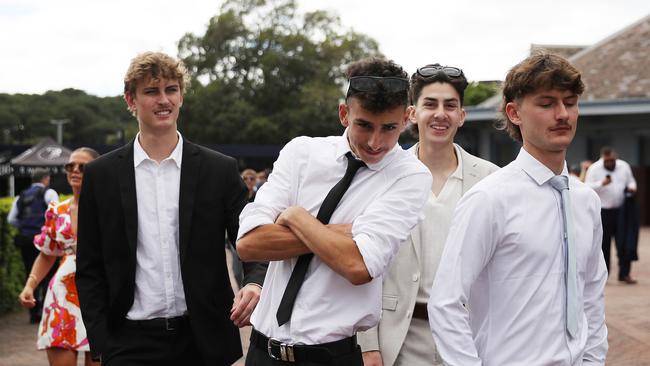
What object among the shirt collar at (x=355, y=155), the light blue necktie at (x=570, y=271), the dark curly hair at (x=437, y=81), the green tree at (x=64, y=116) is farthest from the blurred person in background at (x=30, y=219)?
the green tree at (x=64, y=116)

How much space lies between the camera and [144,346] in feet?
12.7

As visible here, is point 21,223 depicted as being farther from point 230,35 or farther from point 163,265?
point 230,35

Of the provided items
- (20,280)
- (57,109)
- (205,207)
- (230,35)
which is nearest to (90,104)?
(57,109)

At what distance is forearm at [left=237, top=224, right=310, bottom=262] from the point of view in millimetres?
3176

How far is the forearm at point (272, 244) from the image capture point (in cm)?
318

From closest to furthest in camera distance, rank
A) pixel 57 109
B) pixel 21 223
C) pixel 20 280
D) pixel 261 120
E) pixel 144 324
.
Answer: pixel 144 324, pixel 21 223, pixel 20 280, pixel 261 120, pixel 57 109

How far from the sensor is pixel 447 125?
13.6ft

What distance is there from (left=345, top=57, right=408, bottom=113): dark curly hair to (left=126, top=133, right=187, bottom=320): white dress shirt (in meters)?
1.11

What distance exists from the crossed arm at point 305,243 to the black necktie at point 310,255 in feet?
0.19

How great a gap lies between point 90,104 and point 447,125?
91.8 meters

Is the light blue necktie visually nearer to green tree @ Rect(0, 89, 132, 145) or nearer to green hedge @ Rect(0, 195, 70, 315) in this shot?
green hedge @ Rect(0, 195, 70, 315)

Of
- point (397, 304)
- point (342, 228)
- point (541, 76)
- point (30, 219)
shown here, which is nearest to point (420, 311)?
point (397, 304)

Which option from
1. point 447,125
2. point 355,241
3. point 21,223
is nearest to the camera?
point 355,241

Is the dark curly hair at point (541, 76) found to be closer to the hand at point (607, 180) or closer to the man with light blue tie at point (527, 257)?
the man with light blue tie at point (527, 257)
